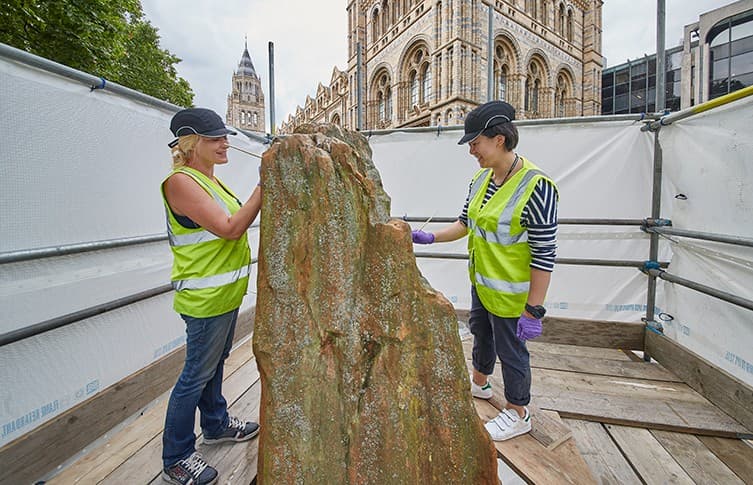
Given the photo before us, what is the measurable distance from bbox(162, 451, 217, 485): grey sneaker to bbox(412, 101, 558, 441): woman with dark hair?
170 cm

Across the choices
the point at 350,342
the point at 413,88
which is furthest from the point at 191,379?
the point at 413,88

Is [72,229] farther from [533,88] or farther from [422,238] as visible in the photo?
[533,88]

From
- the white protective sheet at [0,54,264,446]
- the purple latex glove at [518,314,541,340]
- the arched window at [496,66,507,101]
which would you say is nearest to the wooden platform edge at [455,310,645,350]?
the purple latex glove at [518,314,541,340]

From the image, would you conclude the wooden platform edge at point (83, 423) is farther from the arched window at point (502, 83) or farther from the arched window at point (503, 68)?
the arched window at point (502, 83)

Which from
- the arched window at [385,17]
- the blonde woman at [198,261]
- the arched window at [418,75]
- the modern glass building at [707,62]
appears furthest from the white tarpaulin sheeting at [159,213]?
the arched window at [385,17]

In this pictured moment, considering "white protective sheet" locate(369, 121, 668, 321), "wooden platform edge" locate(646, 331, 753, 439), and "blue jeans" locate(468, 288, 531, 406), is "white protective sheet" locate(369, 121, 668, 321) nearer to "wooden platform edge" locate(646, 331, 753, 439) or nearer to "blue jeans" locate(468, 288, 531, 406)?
"wooden platform edge" locate(646, 331, 753, 439)

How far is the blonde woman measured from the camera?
5.40 ft

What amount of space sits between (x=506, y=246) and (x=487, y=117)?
0.74 m

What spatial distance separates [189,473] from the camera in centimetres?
185

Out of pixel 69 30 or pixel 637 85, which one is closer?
pixel 69 30

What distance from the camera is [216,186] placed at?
1.84 meters

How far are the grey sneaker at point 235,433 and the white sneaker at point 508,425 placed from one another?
1.55m

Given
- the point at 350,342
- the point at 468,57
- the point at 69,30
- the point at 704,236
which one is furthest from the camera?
the point at 468,57

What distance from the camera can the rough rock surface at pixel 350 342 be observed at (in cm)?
156
